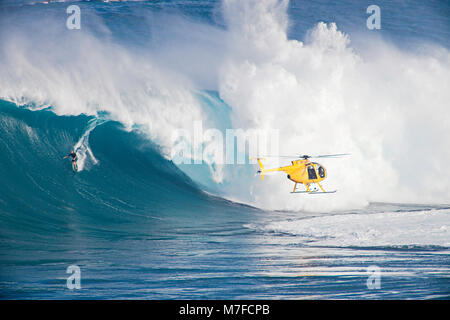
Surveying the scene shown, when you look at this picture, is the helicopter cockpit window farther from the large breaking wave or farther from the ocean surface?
the large breaking wave

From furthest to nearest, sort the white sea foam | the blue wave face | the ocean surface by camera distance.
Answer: the ocean surface < the blue wave face < the white sea foam

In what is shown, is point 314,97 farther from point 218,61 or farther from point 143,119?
point 143,119

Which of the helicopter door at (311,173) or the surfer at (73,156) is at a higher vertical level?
the surfer at (73,156)

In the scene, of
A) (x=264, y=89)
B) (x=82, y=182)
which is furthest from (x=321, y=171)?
(x=82, y=182)

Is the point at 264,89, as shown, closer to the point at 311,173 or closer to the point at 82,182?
the point at 311,173

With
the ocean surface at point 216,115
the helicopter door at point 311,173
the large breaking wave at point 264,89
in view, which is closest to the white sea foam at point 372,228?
the ocean surface at point 216,115

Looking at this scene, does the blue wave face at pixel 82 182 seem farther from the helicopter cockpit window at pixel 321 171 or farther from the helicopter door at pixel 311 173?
the helicopter cockpit window at pixel 321 171

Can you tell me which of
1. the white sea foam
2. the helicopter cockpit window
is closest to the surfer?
the white sea foam

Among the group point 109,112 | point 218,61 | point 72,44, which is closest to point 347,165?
point 218,61

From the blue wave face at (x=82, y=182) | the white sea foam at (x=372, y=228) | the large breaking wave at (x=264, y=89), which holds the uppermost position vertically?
the large breaking wave at (x=264, y=89)
